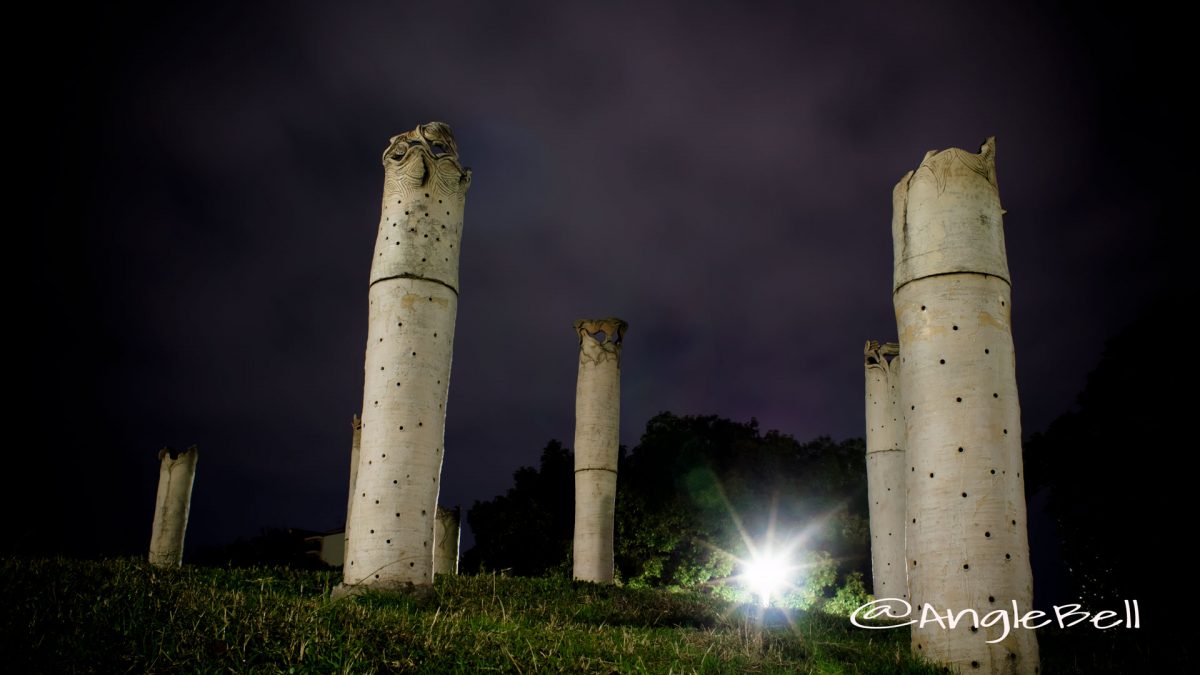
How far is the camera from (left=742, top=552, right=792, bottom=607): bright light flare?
3011 centimetres

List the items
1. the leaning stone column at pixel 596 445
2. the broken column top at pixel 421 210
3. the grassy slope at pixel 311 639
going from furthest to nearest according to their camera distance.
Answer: the leaning stone column at pixel 596 445 → the broken column top at pixel 421 210 → the grassy slope at pixel 311 639

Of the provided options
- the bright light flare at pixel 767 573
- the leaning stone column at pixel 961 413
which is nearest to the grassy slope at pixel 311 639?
the leaning stone column at pixel 961 413

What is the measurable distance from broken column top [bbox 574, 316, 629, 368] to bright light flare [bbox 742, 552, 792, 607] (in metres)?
13.4

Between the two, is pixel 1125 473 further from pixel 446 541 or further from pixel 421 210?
pixel 446 541

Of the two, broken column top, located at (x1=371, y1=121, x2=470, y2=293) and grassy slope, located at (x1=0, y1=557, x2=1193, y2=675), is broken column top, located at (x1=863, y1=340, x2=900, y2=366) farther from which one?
broken column top, located at (x1=371, y1=121, x2=470, y2=293)

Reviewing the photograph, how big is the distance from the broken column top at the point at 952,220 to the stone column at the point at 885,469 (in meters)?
9.19

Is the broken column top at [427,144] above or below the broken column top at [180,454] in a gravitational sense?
above

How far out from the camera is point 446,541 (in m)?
23.8

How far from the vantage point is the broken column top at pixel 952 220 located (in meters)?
8.93

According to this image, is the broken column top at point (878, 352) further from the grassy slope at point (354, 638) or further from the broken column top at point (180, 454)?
the broken column top at point (180, 454)

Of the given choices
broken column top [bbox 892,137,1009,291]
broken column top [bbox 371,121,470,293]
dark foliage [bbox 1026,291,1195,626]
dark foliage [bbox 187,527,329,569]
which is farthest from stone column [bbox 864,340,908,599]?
dark foliage [bbox 187,527,329,569]

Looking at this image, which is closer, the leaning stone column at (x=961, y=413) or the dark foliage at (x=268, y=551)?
the leaning stone column at (x=961, y=413)

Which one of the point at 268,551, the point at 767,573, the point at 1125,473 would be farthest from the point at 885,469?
the point at 268,551

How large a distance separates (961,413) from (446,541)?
18087 millimetres
